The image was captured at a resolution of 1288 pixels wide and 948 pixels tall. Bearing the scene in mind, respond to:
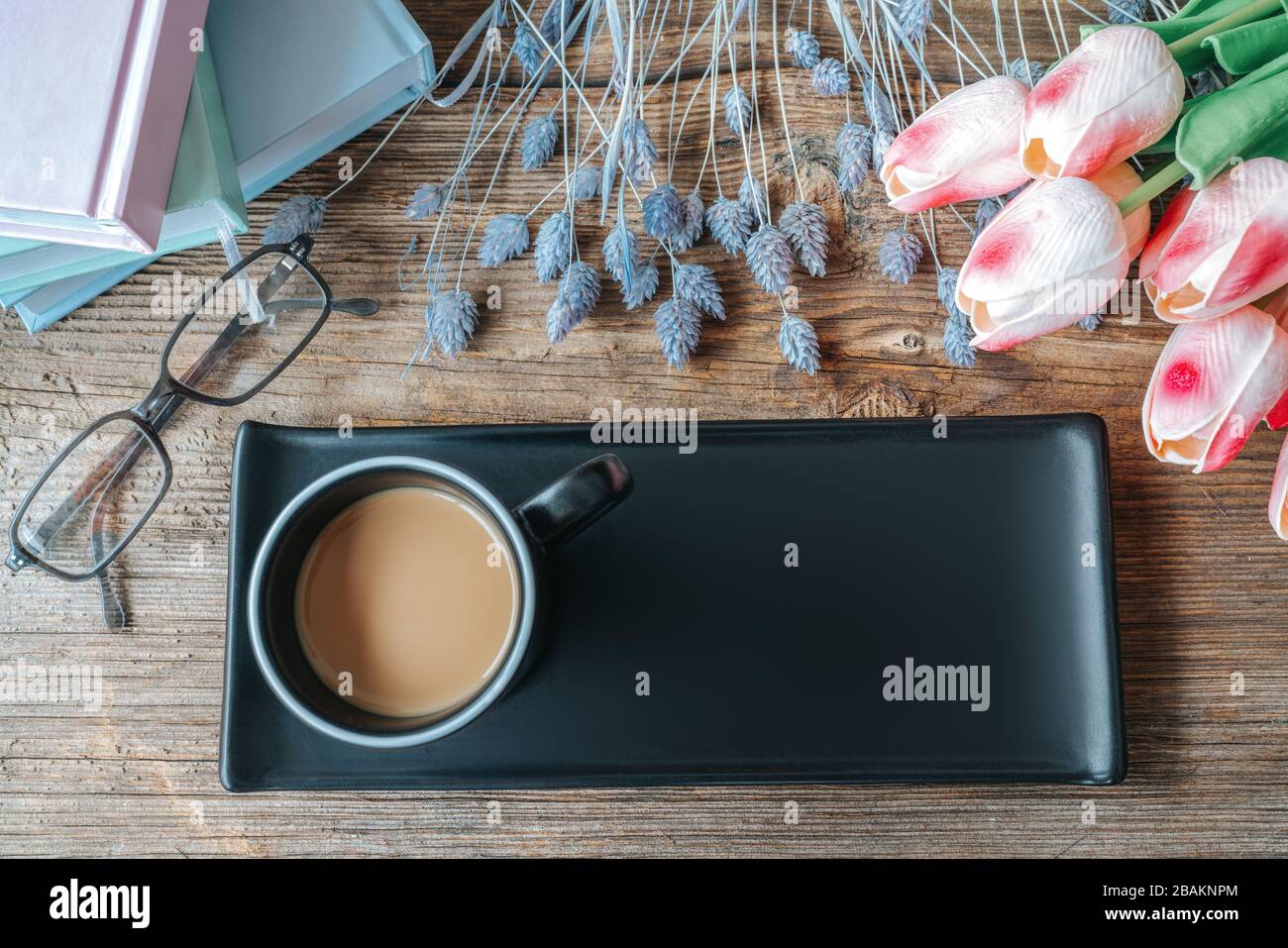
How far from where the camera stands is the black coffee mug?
436 millimetres

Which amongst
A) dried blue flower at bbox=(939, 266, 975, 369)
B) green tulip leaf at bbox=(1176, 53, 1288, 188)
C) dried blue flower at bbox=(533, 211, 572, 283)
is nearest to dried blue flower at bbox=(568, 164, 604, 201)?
dried blue flower at bbox=(533, 211, 572, 283)

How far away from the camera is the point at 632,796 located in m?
0.62

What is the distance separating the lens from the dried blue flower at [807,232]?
0.62m

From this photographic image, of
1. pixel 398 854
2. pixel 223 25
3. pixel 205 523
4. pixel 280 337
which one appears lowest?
pixel 398 854

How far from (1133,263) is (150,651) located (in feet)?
2.32

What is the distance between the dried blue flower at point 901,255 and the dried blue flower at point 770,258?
7 centimetres

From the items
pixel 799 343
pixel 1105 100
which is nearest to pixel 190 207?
pixel 799 343

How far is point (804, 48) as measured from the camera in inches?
24.9

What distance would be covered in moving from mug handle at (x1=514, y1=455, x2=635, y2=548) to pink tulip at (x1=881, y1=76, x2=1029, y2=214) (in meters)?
0.23

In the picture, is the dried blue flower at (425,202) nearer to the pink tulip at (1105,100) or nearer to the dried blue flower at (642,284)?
the dried blue flower at (642,284)

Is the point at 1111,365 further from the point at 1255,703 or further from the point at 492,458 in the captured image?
the point at 492,458

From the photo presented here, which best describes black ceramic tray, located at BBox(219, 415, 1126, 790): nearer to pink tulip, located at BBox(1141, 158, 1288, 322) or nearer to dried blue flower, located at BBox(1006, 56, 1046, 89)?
pink tulip, located at BBox(1141, 158, 1288, 322)

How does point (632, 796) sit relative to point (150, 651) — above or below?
below

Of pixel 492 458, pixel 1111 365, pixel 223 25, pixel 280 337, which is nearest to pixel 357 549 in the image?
pixel 492 458
